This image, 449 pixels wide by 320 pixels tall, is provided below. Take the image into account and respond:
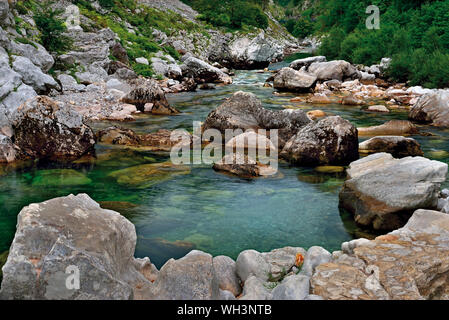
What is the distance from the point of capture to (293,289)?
12.7ft

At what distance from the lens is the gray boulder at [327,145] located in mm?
9406

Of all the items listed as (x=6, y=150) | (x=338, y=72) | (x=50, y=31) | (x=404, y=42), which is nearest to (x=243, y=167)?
(x=6, y=150)

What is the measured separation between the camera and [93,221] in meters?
4.15

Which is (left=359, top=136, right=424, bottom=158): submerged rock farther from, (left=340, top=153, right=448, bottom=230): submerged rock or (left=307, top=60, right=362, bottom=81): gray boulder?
(left=307, top=60, right=362, bottom=81): gray boulder

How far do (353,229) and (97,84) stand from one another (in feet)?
50.8

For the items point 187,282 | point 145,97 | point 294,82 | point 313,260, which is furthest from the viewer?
point 294,82

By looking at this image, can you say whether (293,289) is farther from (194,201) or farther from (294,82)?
(294,82)

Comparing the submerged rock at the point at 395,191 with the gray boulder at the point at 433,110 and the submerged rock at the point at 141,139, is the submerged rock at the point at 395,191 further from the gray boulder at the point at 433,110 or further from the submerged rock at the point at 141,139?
the gray boulder at the point at 433,110

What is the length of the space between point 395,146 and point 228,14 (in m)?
41.9

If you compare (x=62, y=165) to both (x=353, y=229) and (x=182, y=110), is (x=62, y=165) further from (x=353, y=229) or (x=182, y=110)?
(x=182, y=110)

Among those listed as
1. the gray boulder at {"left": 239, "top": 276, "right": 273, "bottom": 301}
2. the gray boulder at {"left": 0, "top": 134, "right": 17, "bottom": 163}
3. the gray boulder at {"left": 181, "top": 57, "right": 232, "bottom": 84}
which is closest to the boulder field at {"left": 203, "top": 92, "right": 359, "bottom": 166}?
the gray boulder at {"left": 239, "top": 276, "right": 273, "bottom": 301}

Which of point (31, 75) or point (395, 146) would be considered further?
point (31, 75)

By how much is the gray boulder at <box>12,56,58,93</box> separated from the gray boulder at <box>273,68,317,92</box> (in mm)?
12318

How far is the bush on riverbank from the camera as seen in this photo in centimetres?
2142
